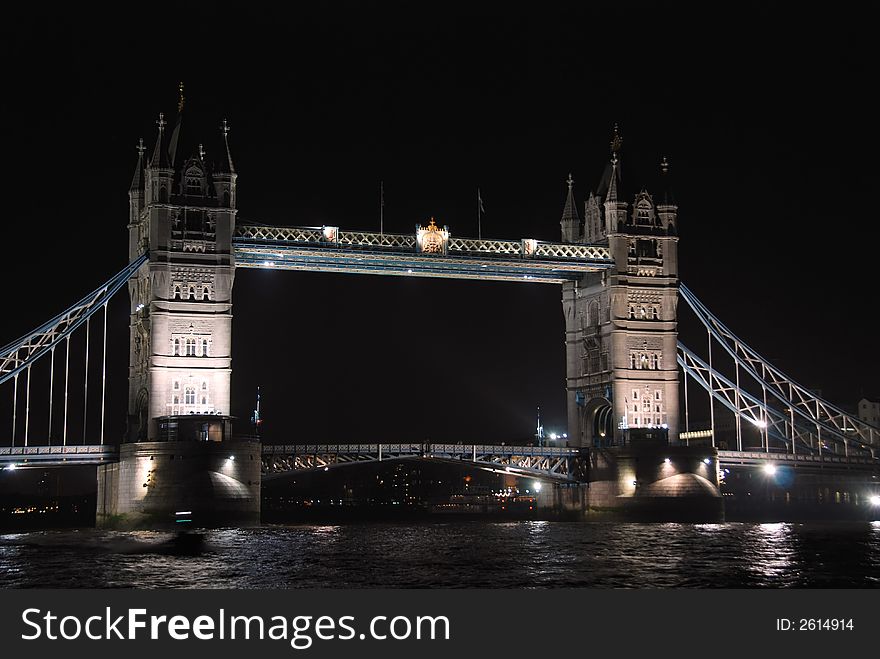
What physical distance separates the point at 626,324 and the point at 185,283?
35.8m

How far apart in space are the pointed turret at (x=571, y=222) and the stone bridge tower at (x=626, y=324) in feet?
11.4

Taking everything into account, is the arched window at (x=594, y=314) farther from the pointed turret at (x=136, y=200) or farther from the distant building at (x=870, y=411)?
the distant building at (x=870, y=411)

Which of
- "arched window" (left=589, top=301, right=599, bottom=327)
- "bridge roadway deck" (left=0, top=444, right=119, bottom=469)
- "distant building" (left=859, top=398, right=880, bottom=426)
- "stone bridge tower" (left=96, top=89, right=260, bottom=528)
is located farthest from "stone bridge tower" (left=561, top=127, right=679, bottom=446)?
"distant building" (left=859, top=398, right=880, bottom=426)

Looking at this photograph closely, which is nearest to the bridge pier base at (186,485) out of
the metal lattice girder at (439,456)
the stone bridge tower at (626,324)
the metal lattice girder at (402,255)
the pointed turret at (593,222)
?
the metal lattice girder at (439,456)

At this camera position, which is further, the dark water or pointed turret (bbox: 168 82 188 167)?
pointed turret (bbox: 168 82 188 167)

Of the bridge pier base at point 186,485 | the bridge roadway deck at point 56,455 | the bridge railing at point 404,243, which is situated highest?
the bridge railing at point 404,243

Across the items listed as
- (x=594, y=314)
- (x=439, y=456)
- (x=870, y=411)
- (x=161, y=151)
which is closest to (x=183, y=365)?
(x=161, y=151)

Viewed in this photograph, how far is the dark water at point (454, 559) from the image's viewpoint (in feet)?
192

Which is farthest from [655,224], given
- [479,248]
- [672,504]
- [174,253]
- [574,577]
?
[574,577]

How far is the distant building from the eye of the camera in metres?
195

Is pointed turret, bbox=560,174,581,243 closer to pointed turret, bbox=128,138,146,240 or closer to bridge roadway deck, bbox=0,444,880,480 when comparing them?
bridge roadway deck, bbox=0,444,880,480

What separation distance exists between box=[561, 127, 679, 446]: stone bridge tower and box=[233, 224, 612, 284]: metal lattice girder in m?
2.99

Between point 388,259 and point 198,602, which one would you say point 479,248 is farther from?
point 198,602

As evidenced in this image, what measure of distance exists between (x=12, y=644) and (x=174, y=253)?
71.9 meters
